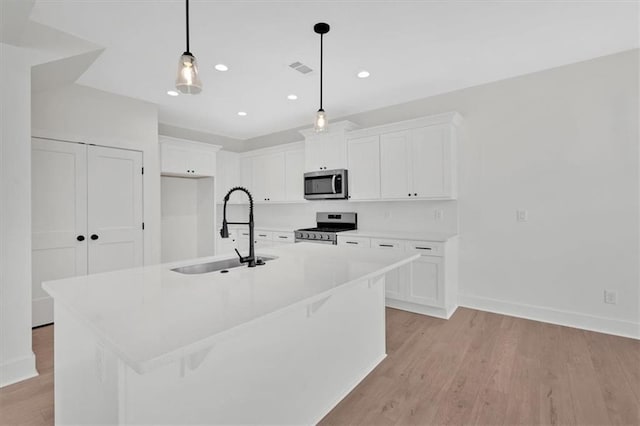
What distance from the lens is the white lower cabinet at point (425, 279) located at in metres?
3.39

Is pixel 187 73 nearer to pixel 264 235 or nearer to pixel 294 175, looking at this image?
pixel 294 175

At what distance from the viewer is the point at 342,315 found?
203 cm

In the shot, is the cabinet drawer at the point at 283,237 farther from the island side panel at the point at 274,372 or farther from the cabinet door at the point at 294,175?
the island side panel at the point at 274,372

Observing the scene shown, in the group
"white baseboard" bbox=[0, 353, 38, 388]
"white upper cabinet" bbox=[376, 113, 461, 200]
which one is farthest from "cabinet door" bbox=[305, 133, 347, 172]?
"white baseboard" bbox=[0, 353, 38, 388]

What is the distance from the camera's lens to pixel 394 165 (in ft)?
13.0

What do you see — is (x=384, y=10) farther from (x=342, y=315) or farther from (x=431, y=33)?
(x=342, y=315)

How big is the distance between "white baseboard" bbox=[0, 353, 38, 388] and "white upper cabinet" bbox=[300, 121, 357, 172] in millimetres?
3627

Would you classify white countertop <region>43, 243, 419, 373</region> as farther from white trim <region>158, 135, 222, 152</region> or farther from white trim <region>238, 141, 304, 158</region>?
white trim <region>238, 141, 304, 158</region>

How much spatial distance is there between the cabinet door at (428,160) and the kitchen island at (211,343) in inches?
71.5

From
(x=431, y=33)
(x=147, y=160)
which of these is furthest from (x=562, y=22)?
(x=147, y=160)

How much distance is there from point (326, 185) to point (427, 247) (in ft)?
5.57

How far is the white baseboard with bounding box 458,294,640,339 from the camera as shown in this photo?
2.91 m

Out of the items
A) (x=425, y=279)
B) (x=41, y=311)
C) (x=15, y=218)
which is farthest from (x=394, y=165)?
(x=41, y=311)

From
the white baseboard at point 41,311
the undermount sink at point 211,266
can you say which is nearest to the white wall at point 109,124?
the white baseboard at point 41,311
